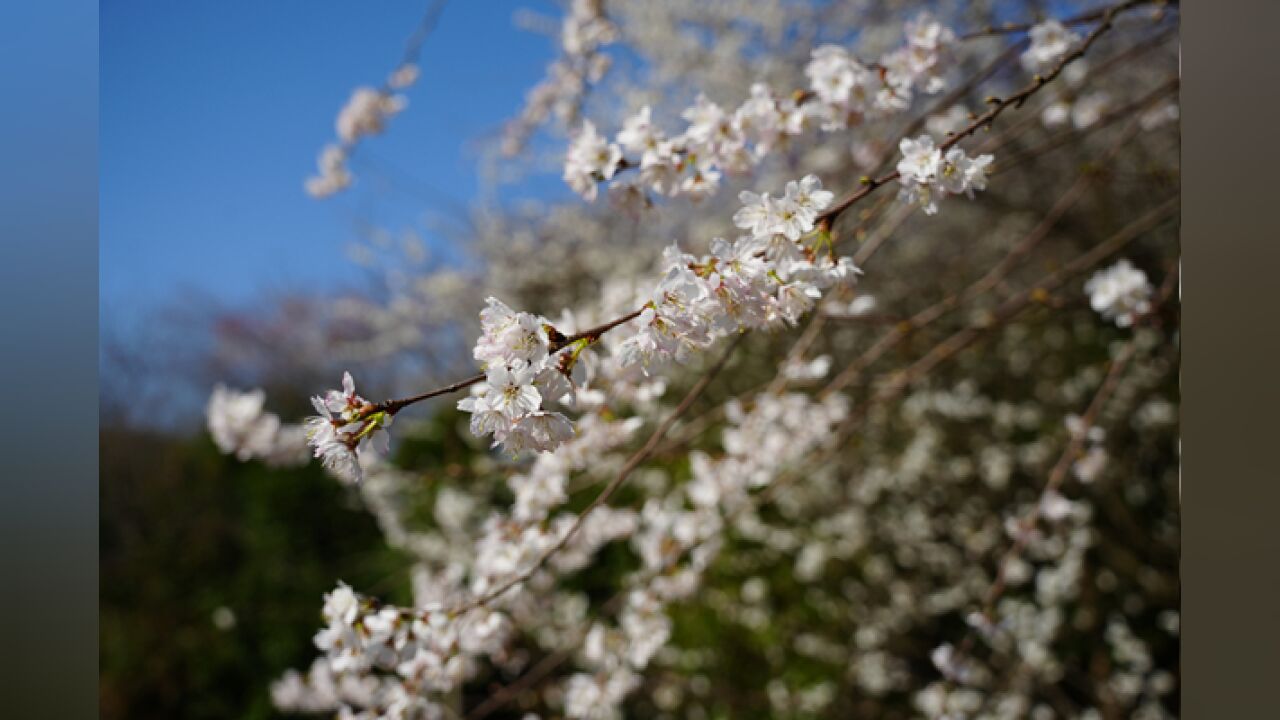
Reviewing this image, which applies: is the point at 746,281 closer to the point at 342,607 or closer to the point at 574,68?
the point at 342,607

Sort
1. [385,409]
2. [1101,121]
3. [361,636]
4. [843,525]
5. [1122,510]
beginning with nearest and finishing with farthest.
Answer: [385,409], [361,636], [1101,121], [1122,510], [843,525]

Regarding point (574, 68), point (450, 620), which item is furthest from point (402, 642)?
point (574, 68)

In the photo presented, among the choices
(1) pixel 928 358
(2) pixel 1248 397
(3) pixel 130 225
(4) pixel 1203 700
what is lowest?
(4) pixel 1203 700

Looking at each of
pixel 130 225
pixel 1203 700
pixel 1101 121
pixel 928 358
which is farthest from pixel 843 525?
pixel 130 225

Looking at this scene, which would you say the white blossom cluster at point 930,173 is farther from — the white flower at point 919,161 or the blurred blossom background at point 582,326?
the blurred blossom background at point 582,326

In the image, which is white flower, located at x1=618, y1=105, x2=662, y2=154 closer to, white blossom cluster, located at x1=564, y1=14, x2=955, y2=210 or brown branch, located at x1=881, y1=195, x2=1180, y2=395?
white blossom cluster, located at x1=564, y1=14, x2=955, y2=210

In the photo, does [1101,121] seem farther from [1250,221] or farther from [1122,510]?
[1122,510]
